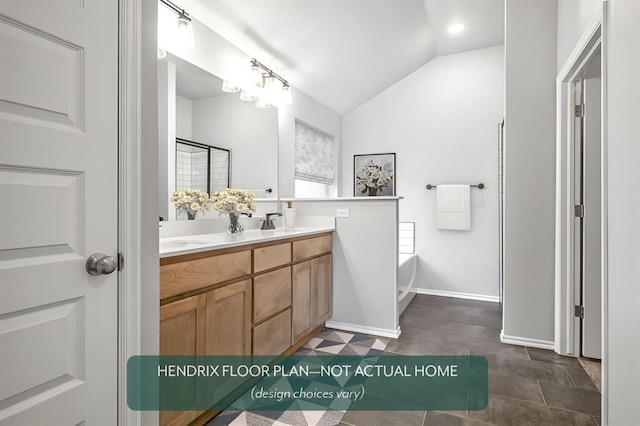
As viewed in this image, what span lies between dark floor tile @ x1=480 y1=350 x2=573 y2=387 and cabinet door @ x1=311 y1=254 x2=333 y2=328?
1.27m

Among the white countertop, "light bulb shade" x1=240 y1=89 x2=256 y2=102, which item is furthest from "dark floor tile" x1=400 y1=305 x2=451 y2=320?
"light bulb shade" x1=240 y1=89 x2=256 y2=102

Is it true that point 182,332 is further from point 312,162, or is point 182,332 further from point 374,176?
point 374,176

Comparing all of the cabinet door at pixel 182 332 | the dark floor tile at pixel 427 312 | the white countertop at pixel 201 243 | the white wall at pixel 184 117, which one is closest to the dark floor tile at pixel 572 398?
the dark floor tile at pixel 427 312

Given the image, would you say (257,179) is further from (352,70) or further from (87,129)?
(87,129)

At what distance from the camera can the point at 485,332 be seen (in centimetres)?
293

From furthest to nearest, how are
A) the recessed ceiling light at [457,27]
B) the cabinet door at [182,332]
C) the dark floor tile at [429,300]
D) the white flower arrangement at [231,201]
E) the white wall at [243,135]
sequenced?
the dark floor tile at [429,300] → the recessed ceiling light at [457,27] → the white wall at [243,135] → the white flower arrangement at [231,201] → the cabinet door at [182,332]

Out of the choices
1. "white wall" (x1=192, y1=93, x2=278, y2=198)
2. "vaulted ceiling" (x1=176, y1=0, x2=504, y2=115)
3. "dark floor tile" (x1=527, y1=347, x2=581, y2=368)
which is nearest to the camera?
"dark floor tile" (x1=527, y1=347, x2=581, y2=368)

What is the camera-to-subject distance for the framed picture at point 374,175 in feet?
14.6

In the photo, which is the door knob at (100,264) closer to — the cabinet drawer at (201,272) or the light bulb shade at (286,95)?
the cabinet drawer at (201,272)

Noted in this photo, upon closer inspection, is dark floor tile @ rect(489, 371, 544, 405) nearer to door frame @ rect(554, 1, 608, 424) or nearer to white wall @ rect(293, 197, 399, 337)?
door frame @ rect(554, 1, 608, 424)

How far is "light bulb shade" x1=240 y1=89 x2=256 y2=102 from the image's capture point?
284 centimetres

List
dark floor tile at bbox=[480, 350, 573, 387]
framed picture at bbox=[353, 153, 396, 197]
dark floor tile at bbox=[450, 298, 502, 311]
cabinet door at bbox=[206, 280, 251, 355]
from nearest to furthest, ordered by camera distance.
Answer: cabinet door at bbox=[206, 280, 251, 355] → dark floor tile at bbox=[480, 350, 573, 387] → dark floor tile at bbox=[450, 298, 502, 311] → framed picture at bbox=[353, 153, 396, 197]

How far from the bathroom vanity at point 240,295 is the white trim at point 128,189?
0.24 meters

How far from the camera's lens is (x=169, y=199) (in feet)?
7.06
